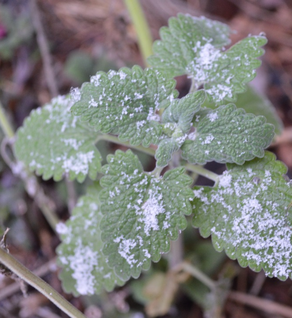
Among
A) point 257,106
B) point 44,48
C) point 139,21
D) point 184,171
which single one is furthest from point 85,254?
point 44,48

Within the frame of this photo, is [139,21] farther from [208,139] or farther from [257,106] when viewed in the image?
[208,139]

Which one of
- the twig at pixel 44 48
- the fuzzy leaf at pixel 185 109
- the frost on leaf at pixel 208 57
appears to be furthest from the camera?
the twig at pixel 44 48

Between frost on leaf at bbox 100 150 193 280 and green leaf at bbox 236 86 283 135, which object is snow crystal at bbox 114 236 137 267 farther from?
green leaf at bbox 236 86 283 135

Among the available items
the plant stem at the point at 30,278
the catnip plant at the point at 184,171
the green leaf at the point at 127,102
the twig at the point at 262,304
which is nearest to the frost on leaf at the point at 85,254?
the catnip plant at the point at 184,171

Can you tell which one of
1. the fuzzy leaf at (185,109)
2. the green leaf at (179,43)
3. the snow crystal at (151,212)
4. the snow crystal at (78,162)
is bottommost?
the snow crystal at (151,212)

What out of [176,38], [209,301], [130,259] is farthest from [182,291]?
[176,38]

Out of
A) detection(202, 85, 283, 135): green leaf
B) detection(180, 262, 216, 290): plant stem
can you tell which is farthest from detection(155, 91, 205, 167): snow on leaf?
detection(180, 262, 216, 290): plant stem

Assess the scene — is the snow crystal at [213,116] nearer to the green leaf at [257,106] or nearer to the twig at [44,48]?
the green leaf at [257,106]
